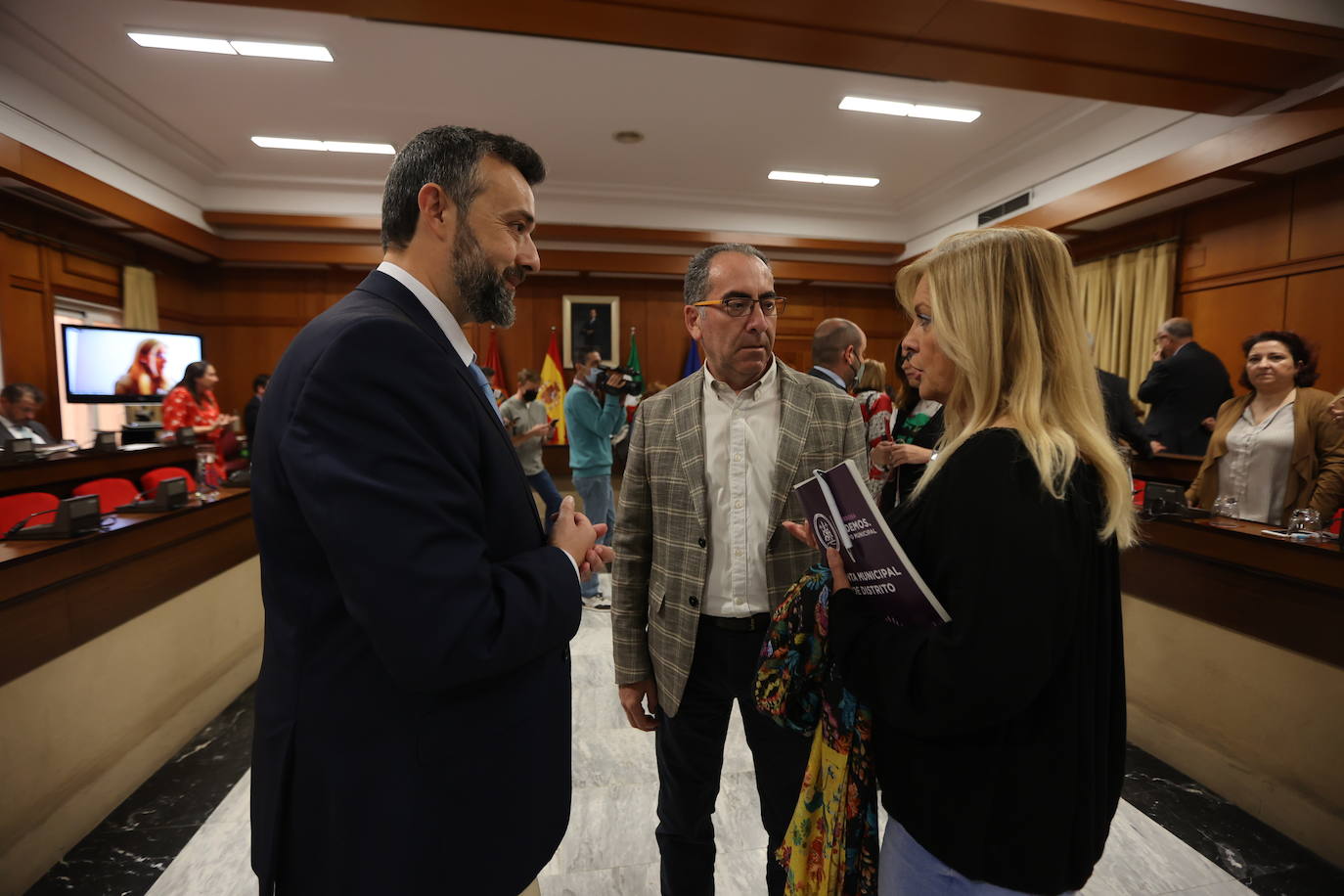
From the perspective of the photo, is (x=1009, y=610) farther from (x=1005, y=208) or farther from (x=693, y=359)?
(x=693, y=359)

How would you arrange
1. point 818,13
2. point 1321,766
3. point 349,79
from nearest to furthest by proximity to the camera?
point 1321,766 < point 818,13 < point 349,79

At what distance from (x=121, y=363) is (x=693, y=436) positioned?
692 centimetres

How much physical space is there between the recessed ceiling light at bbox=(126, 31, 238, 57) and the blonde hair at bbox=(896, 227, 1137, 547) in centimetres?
513

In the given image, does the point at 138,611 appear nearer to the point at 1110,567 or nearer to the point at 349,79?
the point at 1110,567

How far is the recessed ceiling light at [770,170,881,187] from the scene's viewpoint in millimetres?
6530

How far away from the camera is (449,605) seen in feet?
2.48

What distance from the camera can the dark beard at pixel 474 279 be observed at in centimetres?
100

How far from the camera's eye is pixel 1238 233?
4.92 metres

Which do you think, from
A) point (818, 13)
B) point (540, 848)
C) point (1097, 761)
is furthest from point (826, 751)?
point (818, 13)

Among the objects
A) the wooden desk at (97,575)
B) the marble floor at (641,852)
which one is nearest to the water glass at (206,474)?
the wooden desk at (97,575)

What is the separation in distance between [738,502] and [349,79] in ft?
15.7

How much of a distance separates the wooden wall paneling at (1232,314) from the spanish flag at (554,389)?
617 centimetres

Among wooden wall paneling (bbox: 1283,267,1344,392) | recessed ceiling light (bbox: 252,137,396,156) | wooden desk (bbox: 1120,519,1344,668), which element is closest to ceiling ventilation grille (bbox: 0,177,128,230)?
recessed ceiling light (bbox: 252,137,396,156)

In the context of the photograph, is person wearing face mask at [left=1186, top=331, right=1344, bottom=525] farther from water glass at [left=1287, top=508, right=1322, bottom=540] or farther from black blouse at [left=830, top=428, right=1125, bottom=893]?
black blouse at [left=830, top=428, right=1125, bottom=893]
